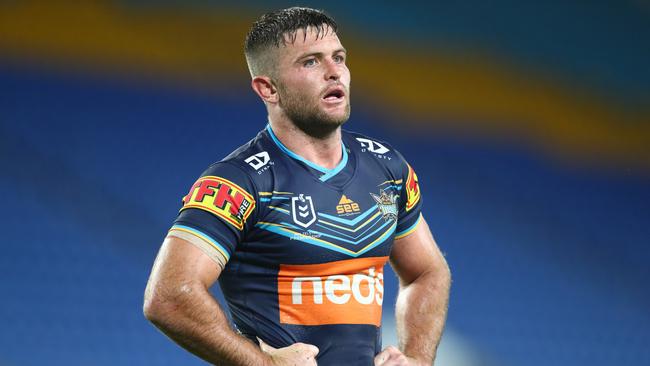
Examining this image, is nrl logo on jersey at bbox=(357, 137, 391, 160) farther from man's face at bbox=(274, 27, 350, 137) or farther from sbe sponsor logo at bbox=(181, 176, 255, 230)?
sbe sponsor logo at bbox=(181, 176, 255, 230)

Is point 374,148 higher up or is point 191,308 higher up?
point 374,148

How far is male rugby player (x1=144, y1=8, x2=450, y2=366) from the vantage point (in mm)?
2020

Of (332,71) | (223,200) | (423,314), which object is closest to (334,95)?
(332,71)

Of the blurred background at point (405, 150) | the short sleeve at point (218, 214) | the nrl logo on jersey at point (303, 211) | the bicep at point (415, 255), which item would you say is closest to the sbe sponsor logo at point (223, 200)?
the short sleeve at point (218, 214)

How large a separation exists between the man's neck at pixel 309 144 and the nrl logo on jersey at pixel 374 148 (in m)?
0.12

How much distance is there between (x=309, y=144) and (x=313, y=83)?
0.15 m

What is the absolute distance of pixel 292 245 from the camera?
214 cm

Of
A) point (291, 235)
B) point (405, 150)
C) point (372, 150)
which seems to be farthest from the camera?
point (405, 150)

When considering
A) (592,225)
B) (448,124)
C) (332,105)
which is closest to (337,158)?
(332,105)

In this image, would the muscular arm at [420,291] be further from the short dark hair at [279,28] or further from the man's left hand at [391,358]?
the short dark hair at [279,28]

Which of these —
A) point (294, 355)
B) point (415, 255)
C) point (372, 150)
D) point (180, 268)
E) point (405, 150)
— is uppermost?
point (405, 150)

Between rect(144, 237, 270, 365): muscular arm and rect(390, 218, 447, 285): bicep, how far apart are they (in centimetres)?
60

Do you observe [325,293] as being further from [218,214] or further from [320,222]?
[218,214]

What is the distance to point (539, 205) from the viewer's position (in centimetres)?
514
